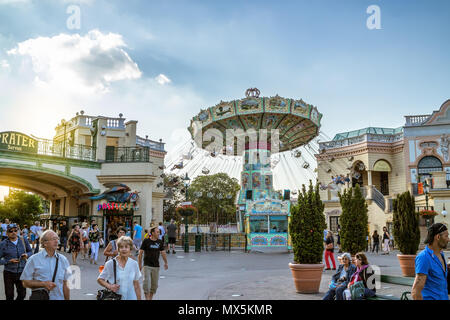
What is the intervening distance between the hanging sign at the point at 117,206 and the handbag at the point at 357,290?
19.8 m

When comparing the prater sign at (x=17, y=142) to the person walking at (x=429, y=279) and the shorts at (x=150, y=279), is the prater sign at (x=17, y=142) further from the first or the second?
the person walking at (x=429, y=279)

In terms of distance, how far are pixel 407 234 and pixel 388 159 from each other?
28.0 m

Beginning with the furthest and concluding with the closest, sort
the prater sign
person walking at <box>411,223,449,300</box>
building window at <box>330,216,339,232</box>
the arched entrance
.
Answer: building window at <box>330,216,339,232</box>, the arched entrance, the prater sign, person walking at <box>411,223,449,300</box>

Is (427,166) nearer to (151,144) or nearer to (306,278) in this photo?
(151,144)

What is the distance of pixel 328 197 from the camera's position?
3966cm

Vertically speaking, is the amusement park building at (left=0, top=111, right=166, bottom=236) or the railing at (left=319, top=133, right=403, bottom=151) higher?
the railing at (left=319, top=133, right=403, bottom=151)

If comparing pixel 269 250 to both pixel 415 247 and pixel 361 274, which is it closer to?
pixel 415 247

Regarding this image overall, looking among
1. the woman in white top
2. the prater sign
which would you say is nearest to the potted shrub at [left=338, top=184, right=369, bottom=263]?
the woman in white top

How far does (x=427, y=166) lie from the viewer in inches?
1405

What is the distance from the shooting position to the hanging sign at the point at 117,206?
24531mm

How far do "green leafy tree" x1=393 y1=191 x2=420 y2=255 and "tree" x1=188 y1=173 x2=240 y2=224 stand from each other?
139 feet

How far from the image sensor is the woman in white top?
4.79 metres

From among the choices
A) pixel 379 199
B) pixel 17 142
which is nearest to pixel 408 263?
pixel 17 142

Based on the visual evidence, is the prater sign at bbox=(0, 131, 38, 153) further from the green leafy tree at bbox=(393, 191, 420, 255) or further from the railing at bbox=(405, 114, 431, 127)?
the railing at bbox=(405, 114, 431, 127)
